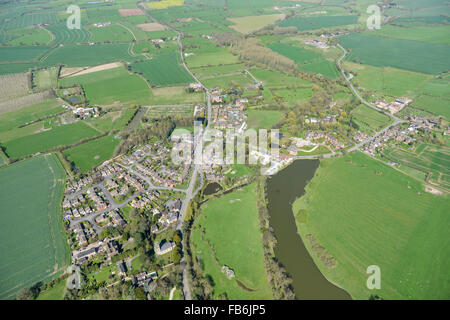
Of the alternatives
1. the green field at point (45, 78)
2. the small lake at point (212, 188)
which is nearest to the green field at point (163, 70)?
the green field at point (45, 78)

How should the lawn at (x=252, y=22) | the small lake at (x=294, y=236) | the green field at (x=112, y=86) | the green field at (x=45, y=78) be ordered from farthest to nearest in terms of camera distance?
the lawn at (x=252, y=22) → the green field at (x=45, y=78) → the green field at (x=112, y=86) → the small lake at (x=294, y=236)

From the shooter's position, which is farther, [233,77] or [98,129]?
[233,77]

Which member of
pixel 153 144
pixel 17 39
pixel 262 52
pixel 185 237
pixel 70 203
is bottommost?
pixel 185 237

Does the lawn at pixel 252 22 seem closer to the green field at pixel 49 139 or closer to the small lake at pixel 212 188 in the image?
the green field at pixel 49 139

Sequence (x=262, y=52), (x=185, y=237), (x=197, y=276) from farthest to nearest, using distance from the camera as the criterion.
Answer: (x=262, y=52), (x=185, y=237), (x=197, y=276)

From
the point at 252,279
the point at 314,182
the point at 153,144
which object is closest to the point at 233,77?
the point at 153,144

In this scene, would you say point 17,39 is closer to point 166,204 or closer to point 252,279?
point 166,204
